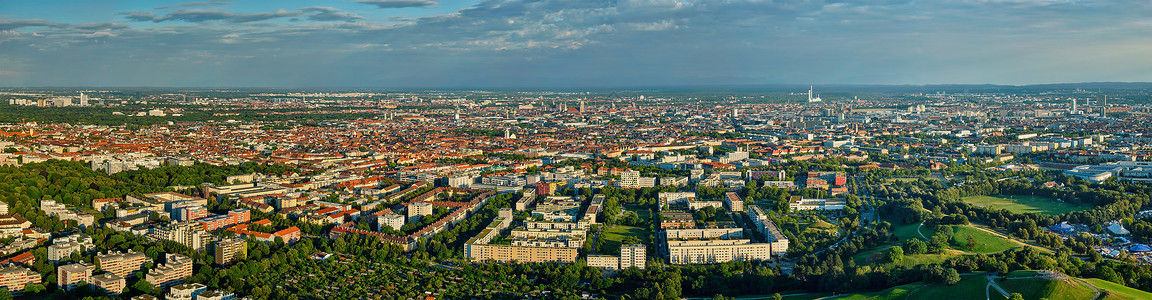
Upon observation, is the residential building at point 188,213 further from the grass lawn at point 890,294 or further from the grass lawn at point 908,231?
the grass lawn at point 908,231

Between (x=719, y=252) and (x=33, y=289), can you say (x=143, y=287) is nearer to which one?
(x=33, y=289)

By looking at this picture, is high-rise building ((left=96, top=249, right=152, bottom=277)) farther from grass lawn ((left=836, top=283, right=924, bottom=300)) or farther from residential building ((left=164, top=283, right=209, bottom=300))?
grass lawn ((left=836, top=283, right=924, bottom=300))

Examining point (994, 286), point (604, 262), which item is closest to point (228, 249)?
point (604, 262)

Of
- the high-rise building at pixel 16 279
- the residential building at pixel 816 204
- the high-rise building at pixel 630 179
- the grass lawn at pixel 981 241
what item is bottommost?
the high-rise building at pixel 16 279

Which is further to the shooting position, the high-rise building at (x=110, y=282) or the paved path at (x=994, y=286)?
the high-rise building at (x=110, y=282)

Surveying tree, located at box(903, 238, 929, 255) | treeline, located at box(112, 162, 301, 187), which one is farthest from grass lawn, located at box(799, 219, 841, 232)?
treeline, located at box(112, 162, 301, 187)

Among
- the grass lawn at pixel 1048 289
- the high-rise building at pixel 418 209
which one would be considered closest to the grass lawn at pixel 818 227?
the grass lawn at pixel 1048 289
